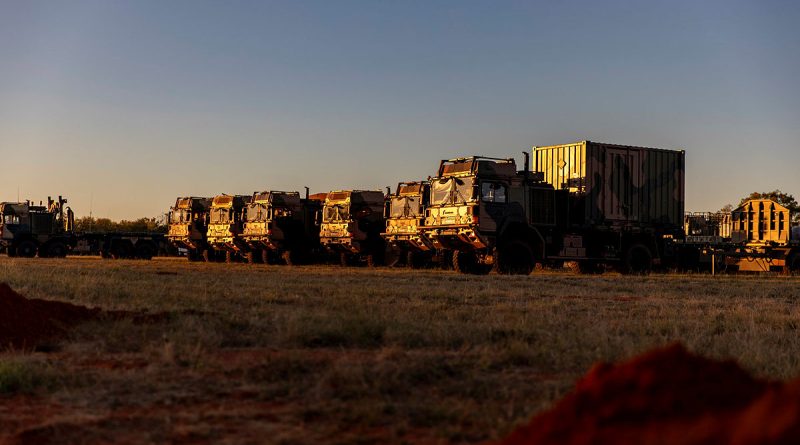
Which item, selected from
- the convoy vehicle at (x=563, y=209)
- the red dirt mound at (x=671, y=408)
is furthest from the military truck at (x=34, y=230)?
the red dirt mound at (x=671, y=408)

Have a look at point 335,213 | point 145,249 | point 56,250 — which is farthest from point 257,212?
point 56,250

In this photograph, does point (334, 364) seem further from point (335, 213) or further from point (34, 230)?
point (34, 230)

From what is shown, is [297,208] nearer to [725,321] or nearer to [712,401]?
[725,321]

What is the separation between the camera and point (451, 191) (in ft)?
81.7

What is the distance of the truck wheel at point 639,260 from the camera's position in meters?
27.2

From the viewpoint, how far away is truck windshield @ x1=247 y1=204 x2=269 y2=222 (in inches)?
1464

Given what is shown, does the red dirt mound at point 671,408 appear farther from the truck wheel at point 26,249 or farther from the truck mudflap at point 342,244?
the truck wheel at point 26,249

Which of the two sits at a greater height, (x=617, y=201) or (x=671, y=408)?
(x=617, y=201)

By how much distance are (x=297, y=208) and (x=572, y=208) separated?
14739mm

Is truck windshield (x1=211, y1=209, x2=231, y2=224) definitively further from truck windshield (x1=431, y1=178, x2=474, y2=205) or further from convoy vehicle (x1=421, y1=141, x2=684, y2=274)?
truck windshield (x1=431, y1=178, x2=474, y2=205)

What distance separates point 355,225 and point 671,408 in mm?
30242

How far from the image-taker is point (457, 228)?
80.3ft

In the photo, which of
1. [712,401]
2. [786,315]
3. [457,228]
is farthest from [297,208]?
Result: [712,401]

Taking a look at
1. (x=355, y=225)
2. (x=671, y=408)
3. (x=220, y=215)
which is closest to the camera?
(x=671, y=408)
